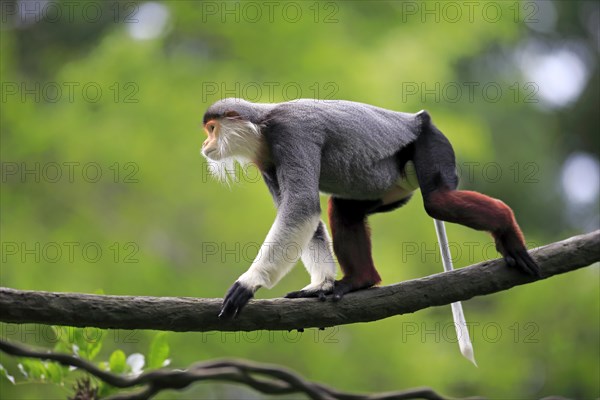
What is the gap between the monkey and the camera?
4.88 metres

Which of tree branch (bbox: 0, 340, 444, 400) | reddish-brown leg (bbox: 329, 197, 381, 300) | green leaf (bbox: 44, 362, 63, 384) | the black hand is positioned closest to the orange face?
reddish-brown leg (bbox: 329, 197, 381, 300)

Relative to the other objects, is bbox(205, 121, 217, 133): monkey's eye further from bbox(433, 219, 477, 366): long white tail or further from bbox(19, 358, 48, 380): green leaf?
bbox(19, 358, 48, 380): green leaf


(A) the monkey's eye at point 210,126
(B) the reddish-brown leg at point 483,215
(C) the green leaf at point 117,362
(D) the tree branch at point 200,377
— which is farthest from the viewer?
(A) the monkey's eye at point 210,126

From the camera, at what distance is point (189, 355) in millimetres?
8445

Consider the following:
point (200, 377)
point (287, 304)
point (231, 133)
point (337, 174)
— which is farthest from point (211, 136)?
point (200, 377)

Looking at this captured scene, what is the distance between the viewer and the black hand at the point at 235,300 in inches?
161

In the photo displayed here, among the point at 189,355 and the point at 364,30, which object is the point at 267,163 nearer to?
the point at 189,355

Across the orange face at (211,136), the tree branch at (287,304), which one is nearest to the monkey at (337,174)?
the orange face at (211,136)

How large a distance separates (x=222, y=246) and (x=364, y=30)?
13.4 feet

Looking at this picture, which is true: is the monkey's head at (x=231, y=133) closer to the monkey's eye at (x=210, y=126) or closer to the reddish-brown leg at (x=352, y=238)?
the monkey's eye at (x=210, y=126)

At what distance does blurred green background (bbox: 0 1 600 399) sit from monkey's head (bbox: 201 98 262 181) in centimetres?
190

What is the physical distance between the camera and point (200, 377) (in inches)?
106

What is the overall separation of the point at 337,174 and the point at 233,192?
3573 millimetres

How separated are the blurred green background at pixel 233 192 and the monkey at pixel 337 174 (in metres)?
1.80
